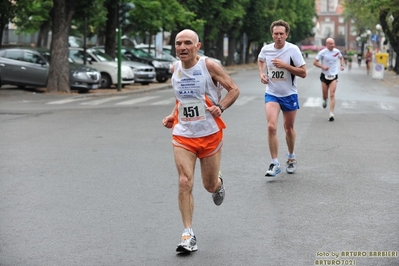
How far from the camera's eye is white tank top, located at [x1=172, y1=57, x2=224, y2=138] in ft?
22.1

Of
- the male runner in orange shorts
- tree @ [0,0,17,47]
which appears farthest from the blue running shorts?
tree @ [0,0,17,47]

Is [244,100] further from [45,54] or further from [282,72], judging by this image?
[282,72]

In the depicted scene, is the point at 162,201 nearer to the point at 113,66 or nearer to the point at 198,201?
the point at 198,201

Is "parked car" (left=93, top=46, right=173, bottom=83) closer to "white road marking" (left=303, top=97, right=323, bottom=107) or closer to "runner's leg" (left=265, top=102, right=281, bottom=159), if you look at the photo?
"white road marking" (left=303, top=97, right=323, bottom=107)

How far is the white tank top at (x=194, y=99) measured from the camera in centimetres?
672

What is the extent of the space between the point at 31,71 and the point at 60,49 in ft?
5.26

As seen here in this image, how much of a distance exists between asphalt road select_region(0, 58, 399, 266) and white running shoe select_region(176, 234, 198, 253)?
87 mm

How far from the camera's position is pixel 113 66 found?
31984 mm

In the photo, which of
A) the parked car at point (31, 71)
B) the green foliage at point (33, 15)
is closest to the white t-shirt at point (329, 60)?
the parked car at point (31, 71)

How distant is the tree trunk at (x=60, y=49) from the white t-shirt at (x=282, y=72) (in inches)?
727

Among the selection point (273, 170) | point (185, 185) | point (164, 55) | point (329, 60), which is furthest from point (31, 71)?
point (185, 185)

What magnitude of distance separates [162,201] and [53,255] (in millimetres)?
2392

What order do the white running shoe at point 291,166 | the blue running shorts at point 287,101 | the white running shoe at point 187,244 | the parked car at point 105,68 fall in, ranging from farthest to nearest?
the parked car at point 105,68, the white running shoe at point 291,166, the blue running shorts at point 287,101, the white running shoe at point 187,244

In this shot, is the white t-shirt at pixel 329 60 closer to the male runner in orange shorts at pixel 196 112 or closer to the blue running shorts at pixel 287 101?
the blue running shorts at pixel 287 101
